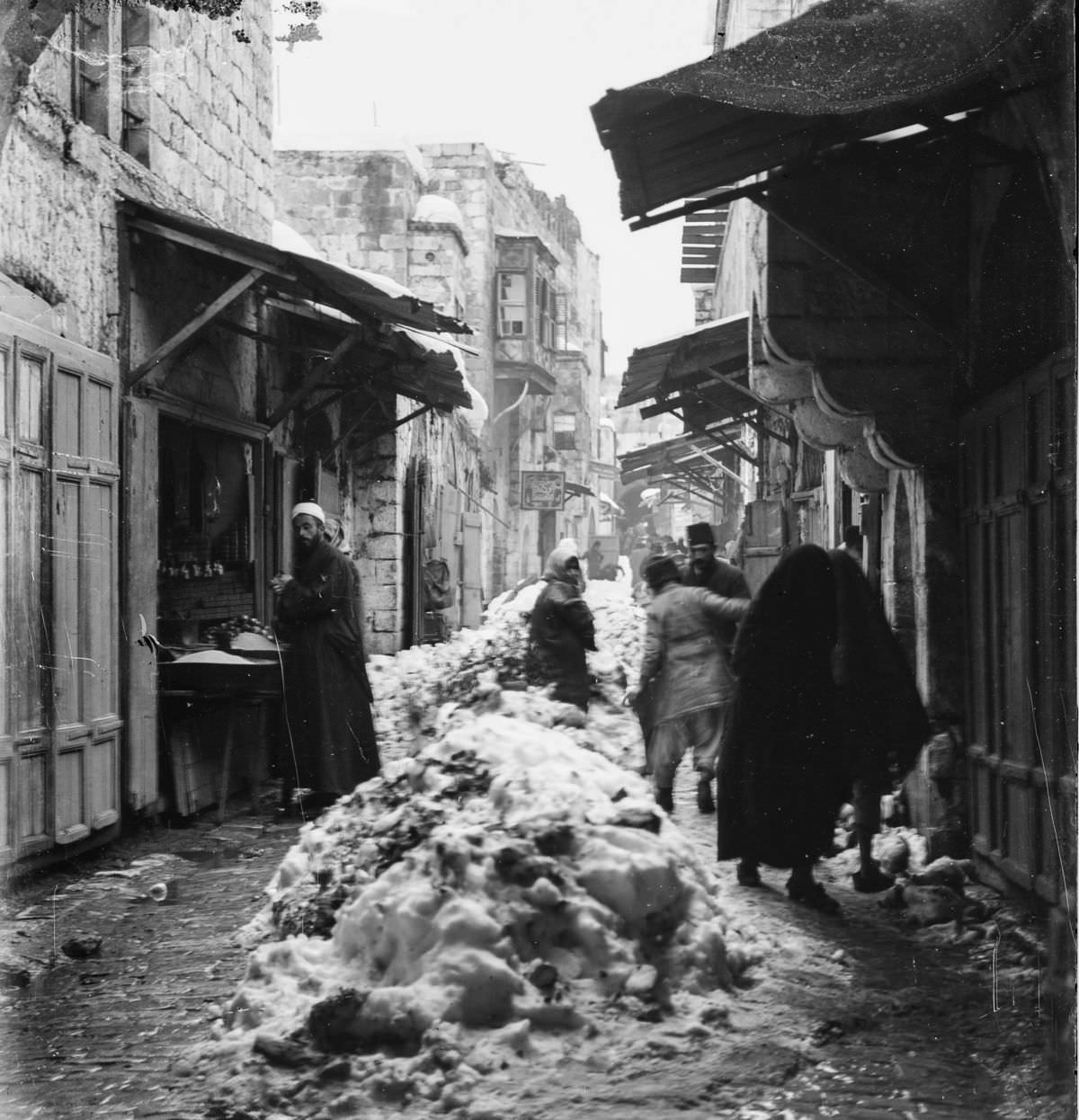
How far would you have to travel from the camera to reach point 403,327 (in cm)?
530

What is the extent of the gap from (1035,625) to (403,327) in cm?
300

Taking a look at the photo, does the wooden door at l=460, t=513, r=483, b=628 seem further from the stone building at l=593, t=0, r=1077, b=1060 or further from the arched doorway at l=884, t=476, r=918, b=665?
the arched doorway at l=884, t=476, r=918, b=665

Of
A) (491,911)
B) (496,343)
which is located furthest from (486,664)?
(496,343)

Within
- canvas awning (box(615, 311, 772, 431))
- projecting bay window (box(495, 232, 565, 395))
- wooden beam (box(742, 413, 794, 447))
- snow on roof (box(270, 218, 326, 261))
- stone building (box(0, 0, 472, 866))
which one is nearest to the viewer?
stone building (box(0, 0, 472, 866))

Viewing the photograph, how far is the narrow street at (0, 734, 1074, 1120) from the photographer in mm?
3109

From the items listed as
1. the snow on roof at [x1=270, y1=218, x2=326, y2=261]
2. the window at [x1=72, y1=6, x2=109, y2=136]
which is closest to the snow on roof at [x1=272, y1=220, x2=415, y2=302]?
the snow on roof at [x1=270, y1=218, x2=326, y2=261]

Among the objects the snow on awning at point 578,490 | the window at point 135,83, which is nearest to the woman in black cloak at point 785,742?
the snow on awning at point 578,490

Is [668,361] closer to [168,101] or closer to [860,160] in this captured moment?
[860,160]

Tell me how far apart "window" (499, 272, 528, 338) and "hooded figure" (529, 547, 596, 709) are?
1187 mm

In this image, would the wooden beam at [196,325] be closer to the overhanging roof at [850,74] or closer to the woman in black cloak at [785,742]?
the overhanging roof at [850,74]

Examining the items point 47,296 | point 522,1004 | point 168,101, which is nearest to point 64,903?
point 522,1004

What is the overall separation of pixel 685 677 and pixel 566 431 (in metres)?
1.21

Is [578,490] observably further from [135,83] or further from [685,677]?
[135,83]

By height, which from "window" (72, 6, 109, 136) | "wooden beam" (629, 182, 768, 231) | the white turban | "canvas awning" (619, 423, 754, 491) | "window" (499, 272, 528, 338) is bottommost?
the white turban
